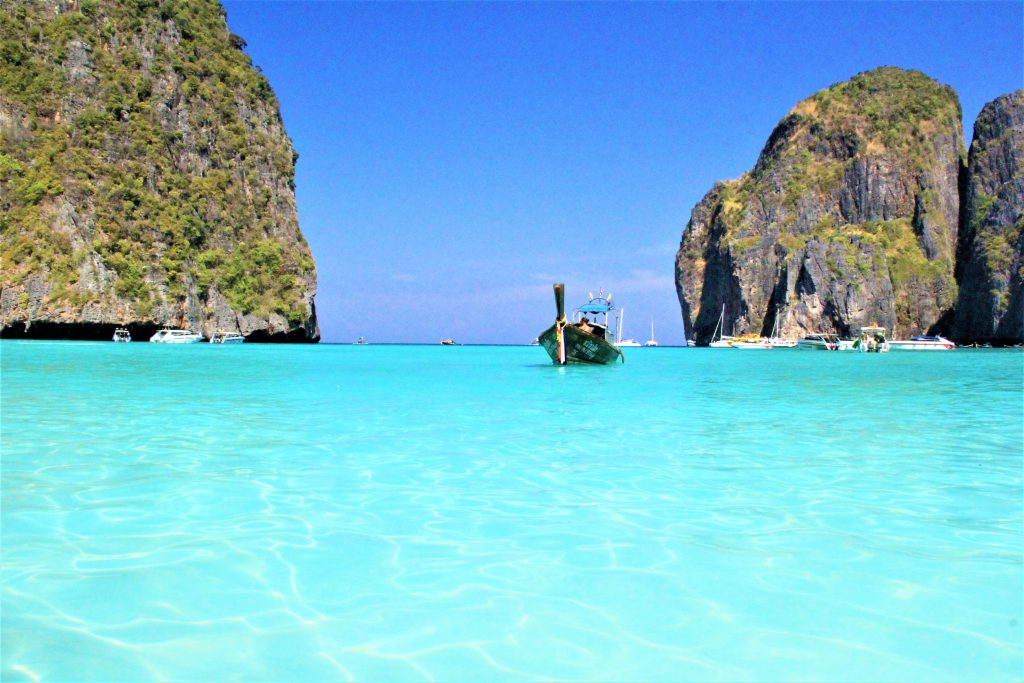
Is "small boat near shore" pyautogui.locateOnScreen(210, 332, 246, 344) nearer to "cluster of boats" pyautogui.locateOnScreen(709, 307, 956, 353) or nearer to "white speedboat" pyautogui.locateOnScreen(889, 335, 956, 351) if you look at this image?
"cluster of boats" pyautogui.locateOnScreen(709, 307, 956, 353)

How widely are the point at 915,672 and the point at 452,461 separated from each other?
5.73 meters

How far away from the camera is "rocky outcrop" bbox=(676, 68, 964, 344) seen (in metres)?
122

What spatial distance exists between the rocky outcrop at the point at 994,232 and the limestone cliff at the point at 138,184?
9661cm

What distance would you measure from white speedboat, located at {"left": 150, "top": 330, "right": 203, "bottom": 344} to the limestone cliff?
2.43 metres

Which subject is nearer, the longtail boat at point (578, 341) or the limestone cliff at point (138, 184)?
the longtail boat at point (578, 341)

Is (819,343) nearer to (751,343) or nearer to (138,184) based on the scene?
(751,343)

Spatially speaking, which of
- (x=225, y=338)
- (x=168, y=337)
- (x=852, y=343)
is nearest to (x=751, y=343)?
(x=852, y=343)

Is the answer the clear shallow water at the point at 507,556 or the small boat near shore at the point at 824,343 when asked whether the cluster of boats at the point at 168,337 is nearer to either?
the clear shallow water at the point at 507,556

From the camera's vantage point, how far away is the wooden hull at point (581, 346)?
111 ft

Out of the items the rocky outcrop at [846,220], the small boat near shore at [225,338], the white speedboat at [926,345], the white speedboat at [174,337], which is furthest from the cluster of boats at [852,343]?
the white speedboat at [174,337]

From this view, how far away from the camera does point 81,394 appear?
646 inches

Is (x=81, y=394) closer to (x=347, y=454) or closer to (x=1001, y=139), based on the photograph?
(x=347, y=454)

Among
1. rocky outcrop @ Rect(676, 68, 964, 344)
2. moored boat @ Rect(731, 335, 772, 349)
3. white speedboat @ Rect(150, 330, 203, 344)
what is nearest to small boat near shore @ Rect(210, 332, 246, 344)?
white speedboat @ Rect(150, 330, 203, 344)

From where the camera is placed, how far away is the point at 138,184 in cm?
7956
